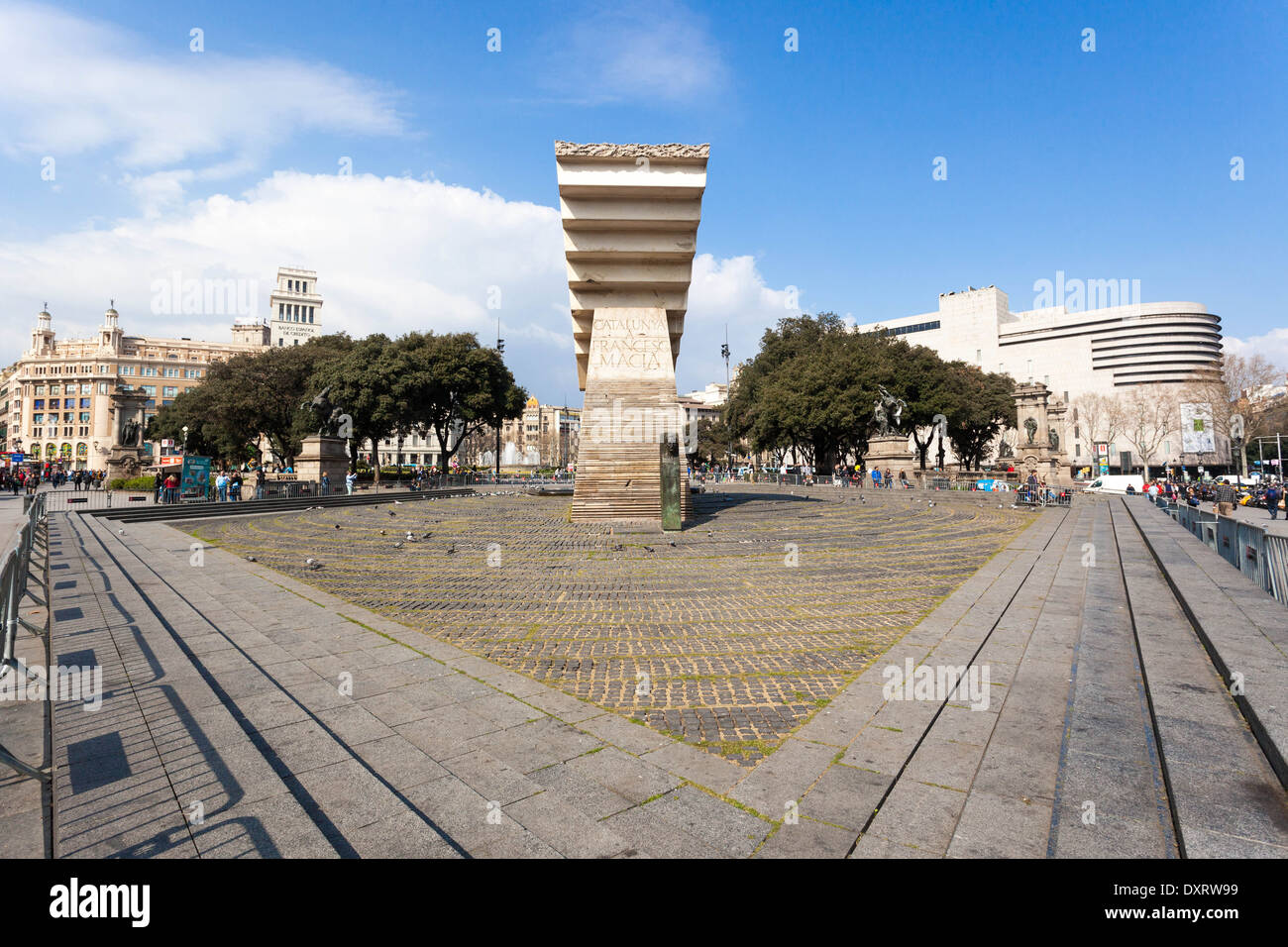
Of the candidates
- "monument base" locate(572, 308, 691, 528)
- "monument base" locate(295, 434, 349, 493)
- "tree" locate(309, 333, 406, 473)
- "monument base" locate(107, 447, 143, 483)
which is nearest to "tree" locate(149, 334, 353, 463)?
"tree" locate(309, 333, 406, 473)

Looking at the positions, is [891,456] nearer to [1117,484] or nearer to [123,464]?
[1117,484]

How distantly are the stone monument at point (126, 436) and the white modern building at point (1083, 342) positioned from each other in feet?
330

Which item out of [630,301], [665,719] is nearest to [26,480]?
[630,301]

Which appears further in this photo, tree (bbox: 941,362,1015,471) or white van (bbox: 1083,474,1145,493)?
tree (bbox: 941,362,1015,471)

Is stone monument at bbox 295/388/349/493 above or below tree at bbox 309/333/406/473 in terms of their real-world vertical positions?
below

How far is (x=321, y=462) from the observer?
111 feet

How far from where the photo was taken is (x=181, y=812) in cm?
347

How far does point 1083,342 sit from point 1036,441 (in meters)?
71.1

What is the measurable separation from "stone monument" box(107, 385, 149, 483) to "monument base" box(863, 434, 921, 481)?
153 ft

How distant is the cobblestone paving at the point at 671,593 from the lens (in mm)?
5648

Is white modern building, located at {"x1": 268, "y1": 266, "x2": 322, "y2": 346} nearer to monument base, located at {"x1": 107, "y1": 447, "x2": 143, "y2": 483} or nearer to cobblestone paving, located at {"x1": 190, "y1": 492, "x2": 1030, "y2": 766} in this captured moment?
monument base, located at {"x1": 107, "y1": 447, "x2": 143, "y2": 483}

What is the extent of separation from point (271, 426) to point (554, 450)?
8712cm

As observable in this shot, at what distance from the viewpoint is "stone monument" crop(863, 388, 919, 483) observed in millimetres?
43344

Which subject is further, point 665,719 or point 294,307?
point 294,307
